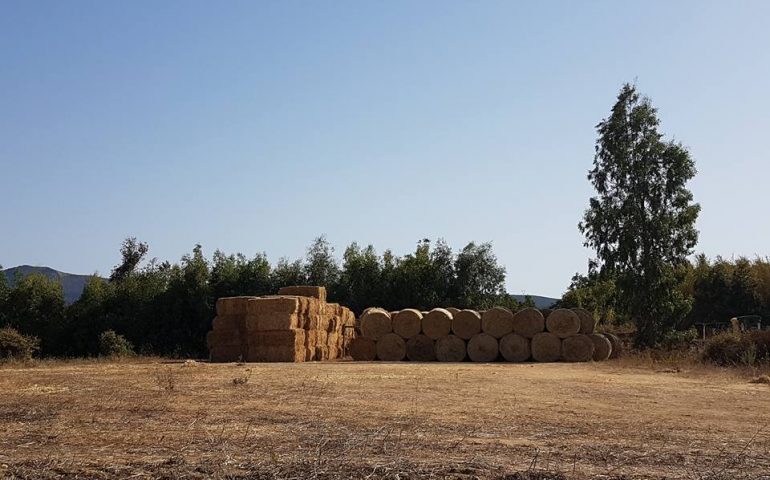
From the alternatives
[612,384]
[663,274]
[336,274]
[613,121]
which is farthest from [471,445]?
[336,274]

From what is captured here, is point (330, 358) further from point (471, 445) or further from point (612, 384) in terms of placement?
point (471, 445)

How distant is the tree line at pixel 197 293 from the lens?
3572 cm

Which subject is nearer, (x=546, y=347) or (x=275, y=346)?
(x=275, y=346)

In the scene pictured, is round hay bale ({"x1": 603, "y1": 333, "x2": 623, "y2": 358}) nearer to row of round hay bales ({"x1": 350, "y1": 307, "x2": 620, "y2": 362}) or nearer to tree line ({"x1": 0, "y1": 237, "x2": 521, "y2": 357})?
row of round hay bales ({"x1": 350, "y1": 307, "x2": 620, "y2": 362})

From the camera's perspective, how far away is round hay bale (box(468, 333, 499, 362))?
25297 millimetres

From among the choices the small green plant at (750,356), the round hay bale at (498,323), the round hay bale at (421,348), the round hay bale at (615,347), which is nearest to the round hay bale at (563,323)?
the round hay bale at (498,323)

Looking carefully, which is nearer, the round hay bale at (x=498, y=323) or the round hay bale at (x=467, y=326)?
the round hay bale at (x=498, y=323)

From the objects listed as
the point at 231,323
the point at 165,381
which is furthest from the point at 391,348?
the point at 165,381

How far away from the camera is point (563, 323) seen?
2477cm

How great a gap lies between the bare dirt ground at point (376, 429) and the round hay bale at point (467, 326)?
10.8 m

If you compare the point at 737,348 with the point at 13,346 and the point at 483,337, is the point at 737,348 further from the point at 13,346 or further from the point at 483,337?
the point at 13,346

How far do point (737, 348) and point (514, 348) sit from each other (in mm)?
6790

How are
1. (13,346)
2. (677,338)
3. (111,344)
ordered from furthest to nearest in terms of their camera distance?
1. (677,338)
2. (111,344)
3. (13,346)

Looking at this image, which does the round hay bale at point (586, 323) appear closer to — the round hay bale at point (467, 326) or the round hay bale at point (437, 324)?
the round hay bale at point (467, 326)
